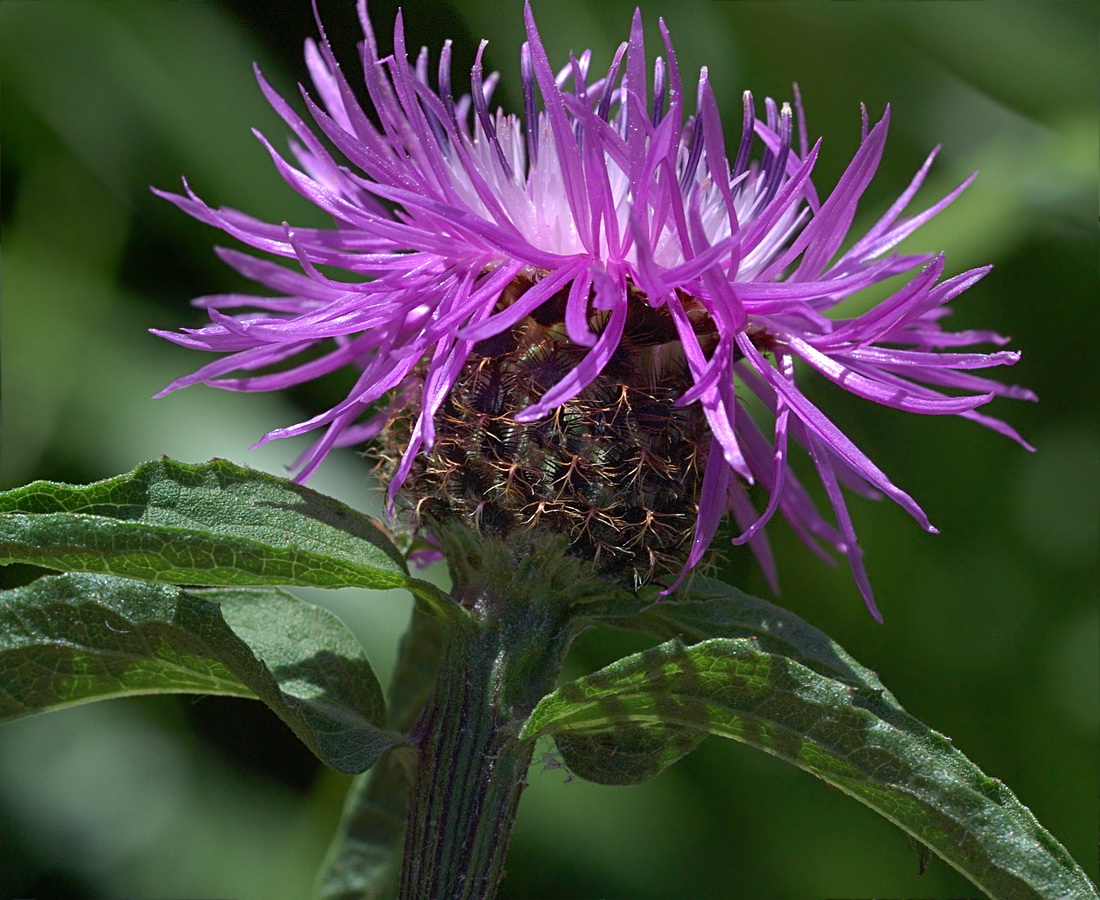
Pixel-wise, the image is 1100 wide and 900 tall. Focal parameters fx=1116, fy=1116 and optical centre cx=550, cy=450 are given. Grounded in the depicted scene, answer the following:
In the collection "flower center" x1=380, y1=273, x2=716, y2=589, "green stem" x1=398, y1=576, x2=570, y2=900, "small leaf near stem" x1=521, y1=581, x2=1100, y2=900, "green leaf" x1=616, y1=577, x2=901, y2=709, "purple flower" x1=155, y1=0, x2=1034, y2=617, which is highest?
"purple flower" x1=155, y1=0, x2=1034, y2=617

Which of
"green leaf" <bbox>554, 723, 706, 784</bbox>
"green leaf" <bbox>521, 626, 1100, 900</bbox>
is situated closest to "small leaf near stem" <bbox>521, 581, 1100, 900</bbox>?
"green leaf" <bbox>521, 626, 1100, 900</bbox>

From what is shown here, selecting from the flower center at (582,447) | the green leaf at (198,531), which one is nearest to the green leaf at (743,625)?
the flower center at (582,447)

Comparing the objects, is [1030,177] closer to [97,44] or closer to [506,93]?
[506,93]

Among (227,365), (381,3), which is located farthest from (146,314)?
(227,365)

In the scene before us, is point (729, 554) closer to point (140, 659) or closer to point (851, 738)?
point (851, 738)

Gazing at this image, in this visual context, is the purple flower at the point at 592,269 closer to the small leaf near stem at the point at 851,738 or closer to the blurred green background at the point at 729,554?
the small leaf near stem at the point at 851,738

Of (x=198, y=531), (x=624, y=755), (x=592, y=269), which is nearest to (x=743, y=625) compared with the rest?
(x=624, y=755)

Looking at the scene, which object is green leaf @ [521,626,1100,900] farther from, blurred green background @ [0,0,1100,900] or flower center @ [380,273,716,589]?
blurred green background @ [0,0,1100,900]
